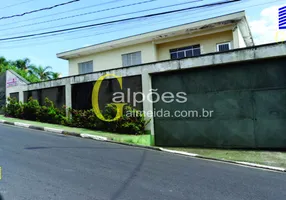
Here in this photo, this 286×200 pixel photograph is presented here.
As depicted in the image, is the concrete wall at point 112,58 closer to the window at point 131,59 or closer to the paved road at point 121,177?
the window at point 131,59

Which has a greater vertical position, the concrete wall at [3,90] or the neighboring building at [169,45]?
the neighboring building at [169,45]

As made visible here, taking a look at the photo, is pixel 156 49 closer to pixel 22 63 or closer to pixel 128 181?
pixel 128 181

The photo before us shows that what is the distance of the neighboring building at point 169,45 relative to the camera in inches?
465

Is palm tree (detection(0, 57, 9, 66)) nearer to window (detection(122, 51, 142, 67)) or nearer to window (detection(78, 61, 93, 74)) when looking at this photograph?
window (detection(78, 61, 93, 74))

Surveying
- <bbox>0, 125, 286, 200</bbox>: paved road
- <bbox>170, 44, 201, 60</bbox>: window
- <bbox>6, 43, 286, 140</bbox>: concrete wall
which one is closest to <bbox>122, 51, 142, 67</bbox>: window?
<bbox>170, 44, 201, 60</bbox>: window

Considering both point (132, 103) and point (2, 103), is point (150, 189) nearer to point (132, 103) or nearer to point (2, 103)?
point (132, 103)

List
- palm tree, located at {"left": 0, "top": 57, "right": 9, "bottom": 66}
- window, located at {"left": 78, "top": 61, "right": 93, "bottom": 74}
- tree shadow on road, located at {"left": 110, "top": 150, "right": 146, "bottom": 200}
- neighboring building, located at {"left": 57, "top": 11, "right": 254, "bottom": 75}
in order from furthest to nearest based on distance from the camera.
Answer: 1. palm tree, located at {"left": 0, "top": 57, "right": 9, "bottom": 66}
2. window, located at {"left": 78, "top": 61, "right": 93, "bottom": 74}
3. neighboring building, located at {"left": 57, "top": 11, "right": 254, "bottom": 75}
4. tree shadow on road, located at {"left": 110, "top": 150, "right": 146, "bottom": 200}

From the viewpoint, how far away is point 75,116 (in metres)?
11.6

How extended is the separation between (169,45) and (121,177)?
1078cm

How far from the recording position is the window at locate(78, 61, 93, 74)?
54.2 feet

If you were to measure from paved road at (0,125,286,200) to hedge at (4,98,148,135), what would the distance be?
268cm

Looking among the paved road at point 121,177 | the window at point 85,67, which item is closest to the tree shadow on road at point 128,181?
the paved road at point 121,177

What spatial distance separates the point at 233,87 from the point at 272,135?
6.92ft

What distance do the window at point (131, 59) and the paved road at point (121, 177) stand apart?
8835 millimetres
